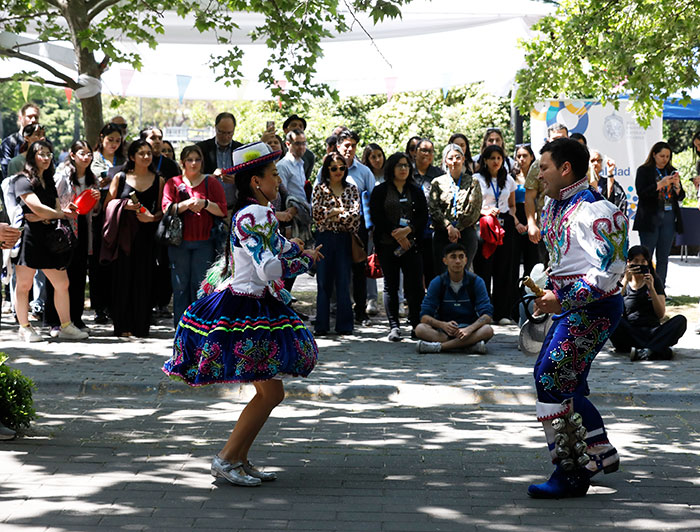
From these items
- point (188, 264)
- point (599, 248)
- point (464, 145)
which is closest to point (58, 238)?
point (188, 264)

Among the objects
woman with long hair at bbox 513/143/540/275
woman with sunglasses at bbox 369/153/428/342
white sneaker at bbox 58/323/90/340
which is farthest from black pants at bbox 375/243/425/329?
white sneaker at bbox 58/323/90/340

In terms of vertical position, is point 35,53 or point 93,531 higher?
point 35,53

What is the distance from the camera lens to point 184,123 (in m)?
102

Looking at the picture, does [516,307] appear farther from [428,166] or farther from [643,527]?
[643,527]

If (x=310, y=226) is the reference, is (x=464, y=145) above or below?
above

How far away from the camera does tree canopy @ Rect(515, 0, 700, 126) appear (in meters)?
11.0

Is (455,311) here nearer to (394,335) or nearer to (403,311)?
(394,335)

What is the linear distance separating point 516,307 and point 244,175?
684cm

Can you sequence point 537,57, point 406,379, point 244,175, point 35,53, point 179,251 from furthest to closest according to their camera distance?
point 35,53 → point 537,57 → point 179,251 → point 406,379 → point 244,175

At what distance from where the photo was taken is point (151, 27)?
13.2 m

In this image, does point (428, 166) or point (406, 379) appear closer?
point (406, 379)

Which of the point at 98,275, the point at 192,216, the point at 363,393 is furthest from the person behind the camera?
the point at 98,275

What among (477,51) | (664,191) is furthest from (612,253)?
(477,51)

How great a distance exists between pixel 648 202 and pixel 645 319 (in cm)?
372
